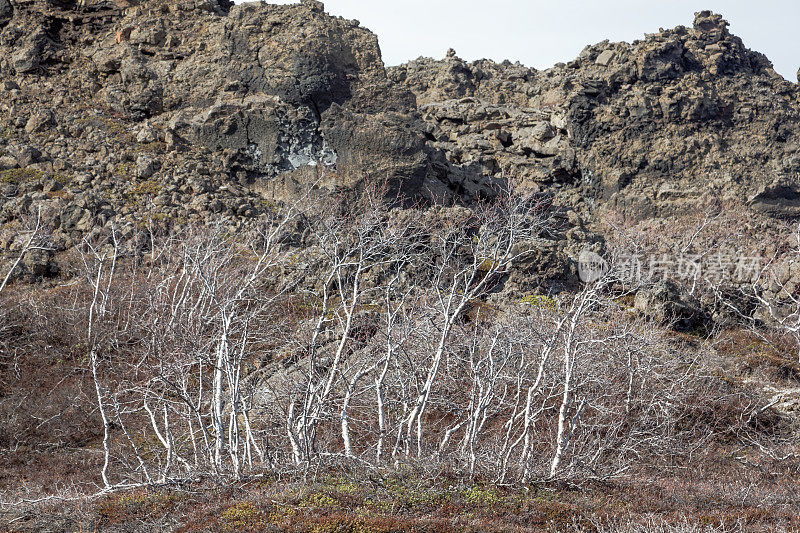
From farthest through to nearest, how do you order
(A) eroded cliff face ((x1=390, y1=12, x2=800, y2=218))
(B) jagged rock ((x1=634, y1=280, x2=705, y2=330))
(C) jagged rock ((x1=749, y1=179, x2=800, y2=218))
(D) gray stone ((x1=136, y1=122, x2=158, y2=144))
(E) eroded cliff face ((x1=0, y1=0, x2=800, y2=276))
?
(A) eroded cliff face ((x1=390, y1=12, x2=800, y2=218))
(C) jagged rock ((x1=749, y1=179, x2=800, y2=218))
(D) gray stone ((x1=136, y1=122, x2=158, y2=144))
(E) eroded cliff face ((x1=0, y1=0, x2=800, y2=276))
(B) jagged rock ((x1=634, y1=280, x2=705, y2=330))

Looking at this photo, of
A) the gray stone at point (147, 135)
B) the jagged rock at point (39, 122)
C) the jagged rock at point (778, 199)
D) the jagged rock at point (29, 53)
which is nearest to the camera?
the gray stone at point (147, 135)

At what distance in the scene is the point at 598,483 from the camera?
34.2 ft

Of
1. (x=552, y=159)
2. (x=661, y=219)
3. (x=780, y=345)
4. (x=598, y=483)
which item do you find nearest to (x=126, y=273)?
(x=598, y=483)

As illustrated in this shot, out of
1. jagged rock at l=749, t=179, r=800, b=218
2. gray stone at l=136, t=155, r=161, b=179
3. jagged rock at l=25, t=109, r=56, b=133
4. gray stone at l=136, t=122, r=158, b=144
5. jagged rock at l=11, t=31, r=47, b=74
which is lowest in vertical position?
jagged rock at l=749, t=179, r=800, b=218

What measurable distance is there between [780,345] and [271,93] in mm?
23675

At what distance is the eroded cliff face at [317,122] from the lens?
26.9 m

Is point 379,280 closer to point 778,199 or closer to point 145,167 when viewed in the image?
point 145,167

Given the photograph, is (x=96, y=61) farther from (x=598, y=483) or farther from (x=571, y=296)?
(x=598, y=483)

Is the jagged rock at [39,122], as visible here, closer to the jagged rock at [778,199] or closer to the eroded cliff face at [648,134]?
the eroded cliff face at [648,134]

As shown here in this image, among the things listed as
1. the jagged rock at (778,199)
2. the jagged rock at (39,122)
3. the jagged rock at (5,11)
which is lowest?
the jagged rock at (778,199)

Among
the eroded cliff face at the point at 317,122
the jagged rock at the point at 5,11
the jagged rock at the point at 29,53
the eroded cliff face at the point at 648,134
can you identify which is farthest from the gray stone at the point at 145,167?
the eroded cliff face at the point at 648,134

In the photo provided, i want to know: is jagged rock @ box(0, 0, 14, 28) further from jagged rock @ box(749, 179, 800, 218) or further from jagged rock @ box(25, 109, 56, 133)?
jagged rock @ box(749, 179, 800, 218)

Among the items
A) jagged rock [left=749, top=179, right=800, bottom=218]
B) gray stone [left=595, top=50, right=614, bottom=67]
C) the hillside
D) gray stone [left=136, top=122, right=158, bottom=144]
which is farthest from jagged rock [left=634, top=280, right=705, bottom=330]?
gray stone [left=595, top=50, right=614, bottom=67]

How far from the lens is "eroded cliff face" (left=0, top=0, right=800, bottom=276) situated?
2694 cm
